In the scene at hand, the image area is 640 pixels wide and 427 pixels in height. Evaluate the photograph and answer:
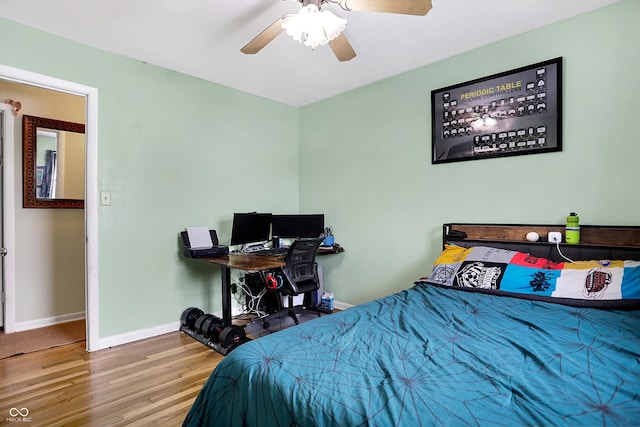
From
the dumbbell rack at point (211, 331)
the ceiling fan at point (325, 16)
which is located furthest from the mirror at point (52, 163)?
the ceiling fan at point (325, 16)

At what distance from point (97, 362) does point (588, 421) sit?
2964 mm

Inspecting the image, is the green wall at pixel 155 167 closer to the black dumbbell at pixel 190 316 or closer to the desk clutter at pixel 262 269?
the black dumbbell at pixel 190 316

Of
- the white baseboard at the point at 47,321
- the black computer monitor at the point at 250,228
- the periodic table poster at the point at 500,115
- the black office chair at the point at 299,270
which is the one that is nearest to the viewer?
the periodic table poster at the point at 500,115

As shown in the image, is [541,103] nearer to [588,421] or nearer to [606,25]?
[606,25]

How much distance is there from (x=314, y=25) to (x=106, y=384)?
2.59m

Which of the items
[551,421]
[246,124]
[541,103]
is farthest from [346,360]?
[246,124]

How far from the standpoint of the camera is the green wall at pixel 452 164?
85.7 inches

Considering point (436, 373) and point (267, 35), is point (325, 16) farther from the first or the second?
point (436, 373)

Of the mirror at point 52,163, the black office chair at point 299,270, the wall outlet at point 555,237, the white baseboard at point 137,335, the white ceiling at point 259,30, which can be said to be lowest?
the white baseboard at point 137,335

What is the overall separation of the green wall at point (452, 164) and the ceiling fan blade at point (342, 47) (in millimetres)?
1131

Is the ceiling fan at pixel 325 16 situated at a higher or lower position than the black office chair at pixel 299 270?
higher

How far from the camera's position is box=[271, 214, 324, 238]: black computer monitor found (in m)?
3.80

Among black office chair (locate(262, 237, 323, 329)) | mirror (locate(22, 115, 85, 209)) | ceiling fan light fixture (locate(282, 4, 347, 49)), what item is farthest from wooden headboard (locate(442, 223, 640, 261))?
mirror (locate(22, 115, 85, 209))

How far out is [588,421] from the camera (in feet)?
2.72
